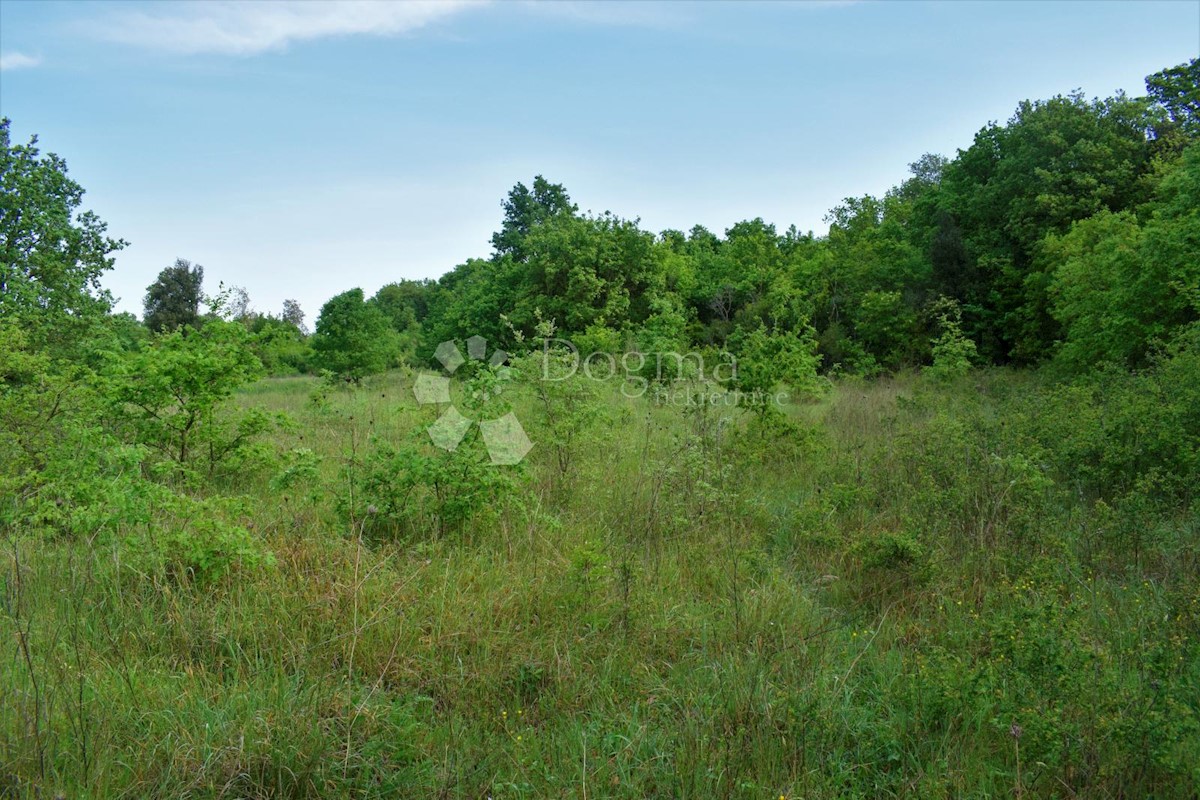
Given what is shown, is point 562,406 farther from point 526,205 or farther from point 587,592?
point 526,205

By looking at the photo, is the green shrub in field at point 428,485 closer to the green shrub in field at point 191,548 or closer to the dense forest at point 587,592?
the dense forest at point 587,592

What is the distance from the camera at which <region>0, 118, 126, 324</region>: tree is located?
583 inches

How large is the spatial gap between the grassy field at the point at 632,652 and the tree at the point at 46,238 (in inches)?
497

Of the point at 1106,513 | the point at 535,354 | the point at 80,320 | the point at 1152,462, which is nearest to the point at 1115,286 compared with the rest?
the point at 1152,462

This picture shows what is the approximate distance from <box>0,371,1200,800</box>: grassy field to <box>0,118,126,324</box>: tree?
1262cm

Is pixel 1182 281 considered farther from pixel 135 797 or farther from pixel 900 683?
pixel 135 797

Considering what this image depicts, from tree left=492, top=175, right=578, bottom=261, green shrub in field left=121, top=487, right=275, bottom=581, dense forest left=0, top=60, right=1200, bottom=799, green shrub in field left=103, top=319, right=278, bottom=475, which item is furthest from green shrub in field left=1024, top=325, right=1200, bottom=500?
tree left=492, top=175, right=578, bottom=261

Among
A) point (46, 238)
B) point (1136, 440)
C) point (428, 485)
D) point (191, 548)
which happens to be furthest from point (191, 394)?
point (46, 238)

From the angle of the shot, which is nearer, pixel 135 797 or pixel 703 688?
pixel 135 797

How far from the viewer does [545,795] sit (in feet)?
8.96

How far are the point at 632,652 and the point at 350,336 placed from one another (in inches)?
679

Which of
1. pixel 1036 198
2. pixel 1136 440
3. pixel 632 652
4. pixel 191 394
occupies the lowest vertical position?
pixel 632 652

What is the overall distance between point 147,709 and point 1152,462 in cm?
734

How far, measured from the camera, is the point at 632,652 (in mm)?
3736
